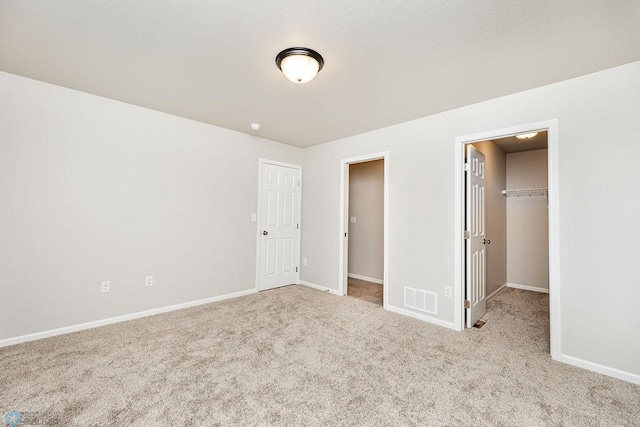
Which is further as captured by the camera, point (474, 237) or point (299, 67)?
point (474, 237)

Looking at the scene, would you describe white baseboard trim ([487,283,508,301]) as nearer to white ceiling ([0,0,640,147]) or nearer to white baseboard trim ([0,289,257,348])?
white ceiling ([0,0,640,147])

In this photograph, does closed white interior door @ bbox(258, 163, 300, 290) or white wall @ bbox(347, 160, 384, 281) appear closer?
closed white interior door @ bbox(258, 163, 300, 290)

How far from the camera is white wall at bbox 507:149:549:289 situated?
4.75 metres

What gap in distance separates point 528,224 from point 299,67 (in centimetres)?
500

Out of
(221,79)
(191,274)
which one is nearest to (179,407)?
(191,274)

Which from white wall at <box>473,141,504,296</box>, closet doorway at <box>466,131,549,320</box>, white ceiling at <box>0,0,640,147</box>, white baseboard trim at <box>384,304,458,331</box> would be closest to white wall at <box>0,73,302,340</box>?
white ceiling at <box>0,0,640,147</box>

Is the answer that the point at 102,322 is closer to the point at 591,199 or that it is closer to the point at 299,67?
the point at 299,67

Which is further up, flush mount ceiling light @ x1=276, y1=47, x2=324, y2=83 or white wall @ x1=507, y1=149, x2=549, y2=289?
flush mount ceiling light @ x1=276, y1=47, x2=324, y2=83

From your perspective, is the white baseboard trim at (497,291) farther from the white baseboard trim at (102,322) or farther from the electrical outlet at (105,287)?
the electrical outlet at (105,287)

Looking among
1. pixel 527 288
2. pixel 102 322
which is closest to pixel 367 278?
pixel 527 288

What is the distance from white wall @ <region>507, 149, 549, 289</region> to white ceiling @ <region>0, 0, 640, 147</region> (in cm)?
298

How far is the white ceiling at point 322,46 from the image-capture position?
1662 mm

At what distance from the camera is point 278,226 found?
4613 mm

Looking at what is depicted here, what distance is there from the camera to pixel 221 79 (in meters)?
2.52
